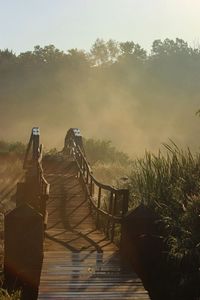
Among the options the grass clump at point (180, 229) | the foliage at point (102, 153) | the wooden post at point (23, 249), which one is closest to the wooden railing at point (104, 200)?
the grass clump at point (180, 229)

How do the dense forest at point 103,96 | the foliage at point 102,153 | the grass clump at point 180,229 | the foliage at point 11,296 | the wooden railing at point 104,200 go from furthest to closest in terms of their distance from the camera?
the dense forest at point 103,96, the foliage at point 102,153, the wooden railing at point 104,200, the grass clump at point 180,229, the foliage at point 11,296

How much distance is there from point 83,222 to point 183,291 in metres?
5.21

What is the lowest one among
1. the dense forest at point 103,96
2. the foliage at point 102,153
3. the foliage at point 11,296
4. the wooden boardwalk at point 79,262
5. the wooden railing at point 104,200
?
the foliage at point 11,296

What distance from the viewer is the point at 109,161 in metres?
30.9

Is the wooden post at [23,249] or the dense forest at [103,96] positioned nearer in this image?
the wooden post at [23,249]

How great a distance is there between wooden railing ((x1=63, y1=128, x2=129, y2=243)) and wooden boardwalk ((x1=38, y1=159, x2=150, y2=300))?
0.93ft

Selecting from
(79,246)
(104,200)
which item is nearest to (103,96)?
(104,200)

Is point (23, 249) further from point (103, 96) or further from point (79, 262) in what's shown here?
point (103, 96)

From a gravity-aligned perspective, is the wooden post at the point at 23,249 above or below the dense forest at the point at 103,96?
below

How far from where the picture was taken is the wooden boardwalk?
778cm

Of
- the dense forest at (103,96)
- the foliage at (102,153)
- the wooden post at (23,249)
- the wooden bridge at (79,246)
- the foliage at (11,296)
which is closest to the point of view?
the foliage at (11,296)

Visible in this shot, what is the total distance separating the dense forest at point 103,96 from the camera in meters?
65.8

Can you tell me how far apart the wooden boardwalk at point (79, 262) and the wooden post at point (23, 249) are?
0.27m

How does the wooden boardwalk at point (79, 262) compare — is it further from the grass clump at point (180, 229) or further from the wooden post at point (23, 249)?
the grass clump at point (180, 229)
